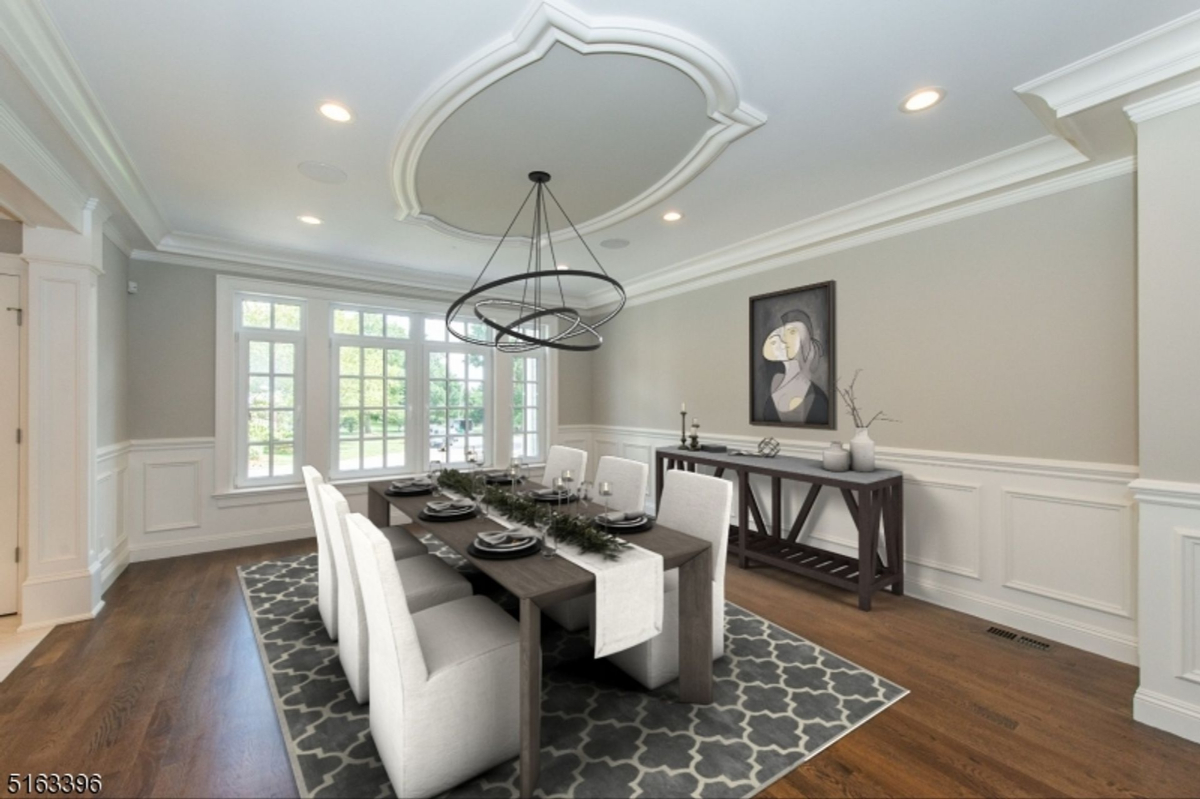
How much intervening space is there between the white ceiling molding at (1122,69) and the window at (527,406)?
5.03 metres

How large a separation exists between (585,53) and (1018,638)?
3.69 meters

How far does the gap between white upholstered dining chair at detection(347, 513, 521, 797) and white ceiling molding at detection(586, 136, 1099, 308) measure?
341 cm

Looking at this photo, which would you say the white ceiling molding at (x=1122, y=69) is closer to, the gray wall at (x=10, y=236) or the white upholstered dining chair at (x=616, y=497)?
the white upholstered dining chair at (x=616, y=497)

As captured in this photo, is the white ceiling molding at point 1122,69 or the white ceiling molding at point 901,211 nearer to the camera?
the white ceiling molding at point 1122,69

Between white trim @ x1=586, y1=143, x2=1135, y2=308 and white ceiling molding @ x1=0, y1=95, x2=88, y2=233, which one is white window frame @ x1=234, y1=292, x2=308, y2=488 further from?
white trim @ x1=586, y1=143, x2=1135, y2=308

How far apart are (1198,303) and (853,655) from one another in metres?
2.09

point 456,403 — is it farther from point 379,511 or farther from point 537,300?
point 379,511

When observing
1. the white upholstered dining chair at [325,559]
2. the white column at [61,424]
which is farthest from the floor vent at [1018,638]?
the white column at [61,424]

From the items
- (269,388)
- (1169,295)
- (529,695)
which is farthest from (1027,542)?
(269,388)

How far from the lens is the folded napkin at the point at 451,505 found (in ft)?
9.22

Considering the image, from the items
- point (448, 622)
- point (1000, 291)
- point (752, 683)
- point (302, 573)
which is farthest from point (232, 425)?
point (1000, 291)

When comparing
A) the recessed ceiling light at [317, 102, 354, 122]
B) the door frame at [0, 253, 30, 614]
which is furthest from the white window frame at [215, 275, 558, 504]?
the recessed ceiling light at [317, 102, 354, 122]

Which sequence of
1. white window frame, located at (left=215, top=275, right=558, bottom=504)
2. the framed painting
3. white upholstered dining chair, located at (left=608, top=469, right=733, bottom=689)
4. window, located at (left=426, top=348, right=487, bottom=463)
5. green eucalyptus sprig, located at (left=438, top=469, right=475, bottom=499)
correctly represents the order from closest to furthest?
white upholstered dining chair, located at (left=608, top=469, right=733, bottom=689), green eucalyptus sprig, located at (left=438, top=469, right=475, bottom=499), the framed painting, white window frame, located at (left=215, top=275, right=558, bottom=504), window, located at (left=426, top=348, right=487, bottom=463)

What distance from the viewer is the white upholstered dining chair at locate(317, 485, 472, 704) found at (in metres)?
2.19
